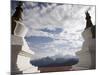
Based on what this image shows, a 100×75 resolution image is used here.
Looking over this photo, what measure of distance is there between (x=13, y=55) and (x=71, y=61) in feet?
2.02

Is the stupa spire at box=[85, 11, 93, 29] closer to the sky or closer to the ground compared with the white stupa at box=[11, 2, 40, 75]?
closer to the sky

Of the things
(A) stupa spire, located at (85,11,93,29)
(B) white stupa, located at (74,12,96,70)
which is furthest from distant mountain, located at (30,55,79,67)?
(A) stupa spire, located at (85,11,93,29)

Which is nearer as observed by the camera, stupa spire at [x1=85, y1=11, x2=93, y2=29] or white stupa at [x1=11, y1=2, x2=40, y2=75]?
white stupa at [x1=11, y1=2, x2=40, y2=75]

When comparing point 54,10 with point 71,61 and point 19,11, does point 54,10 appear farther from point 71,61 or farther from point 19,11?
point 71,61

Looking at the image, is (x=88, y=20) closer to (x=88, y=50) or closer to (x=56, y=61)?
(x=88, y=50)

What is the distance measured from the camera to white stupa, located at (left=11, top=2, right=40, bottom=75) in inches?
80.8

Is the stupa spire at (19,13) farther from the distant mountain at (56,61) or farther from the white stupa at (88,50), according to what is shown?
the white stupa at (88,50)

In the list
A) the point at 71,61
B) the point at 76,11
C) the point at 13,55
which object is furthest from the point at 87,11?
the point at 13,55

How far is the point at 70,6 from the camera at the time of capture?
2236mm

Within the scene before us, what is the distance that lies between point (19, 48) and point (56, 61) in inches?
16.1

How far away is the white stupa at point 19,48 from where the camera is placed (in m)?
2.05

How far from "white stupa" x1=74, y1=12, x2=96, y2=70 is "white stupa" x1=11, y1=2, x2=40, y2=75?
21.2 inches

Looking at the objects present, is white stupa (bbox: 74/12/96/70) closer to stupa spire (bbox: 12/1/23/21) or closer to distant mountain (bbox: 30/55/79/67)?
distant mountain (bbox: 30/55/79/67)

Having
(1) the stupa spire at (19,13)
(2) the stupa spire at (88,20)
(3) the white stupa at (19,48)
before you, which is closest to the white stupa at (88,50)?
(2) the stupa spire at (88,20)
